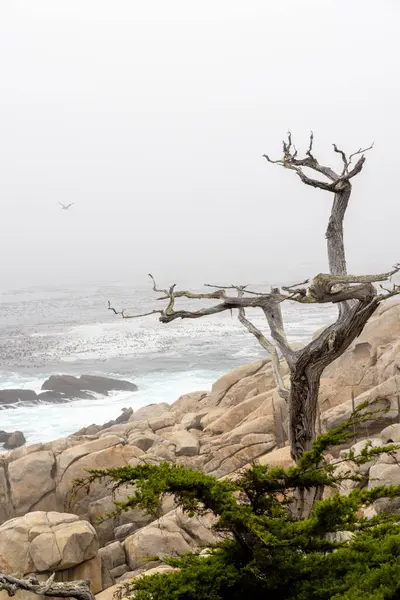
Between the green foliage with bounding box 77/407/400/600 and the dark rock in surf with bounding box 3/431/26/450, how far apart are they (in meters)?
27.1

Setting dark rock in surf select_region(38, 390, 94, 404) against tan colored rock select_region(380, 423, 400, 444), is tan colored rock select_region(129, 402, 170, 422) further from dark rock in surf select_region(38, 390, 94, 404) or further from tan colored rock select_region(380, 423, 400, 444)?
tan colored rock select_region(380, 423, 400, 444)

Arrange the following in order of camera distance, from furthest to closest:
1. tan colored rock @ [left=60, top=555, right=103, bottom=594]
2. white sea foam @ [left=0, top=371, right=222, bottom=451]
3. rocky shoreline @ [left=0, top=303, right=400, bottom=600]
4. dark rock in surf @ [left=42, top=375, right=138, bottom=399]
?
1. dark rock in surf @ [left=42, top=375, right=138, bottom=399]
2. white sea foam @ [left=0, top=371, right=222, bottom=451]
3. tan colored rock @ [left=60, top=555, right=103, bottom=594]
4. rocky shoreline @ [left=0, top=303, right=400, bottom=600]

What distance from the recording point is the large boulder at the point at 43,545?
1547 cm

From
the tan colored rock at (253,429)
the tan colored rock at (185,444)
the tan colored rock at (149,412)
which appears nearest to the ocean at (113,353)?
the tan colored rock at (149,412)

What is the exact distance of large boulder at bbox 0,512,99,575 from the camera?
50.8 ft

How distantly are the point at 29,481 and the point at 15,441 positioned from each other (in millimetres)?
11589

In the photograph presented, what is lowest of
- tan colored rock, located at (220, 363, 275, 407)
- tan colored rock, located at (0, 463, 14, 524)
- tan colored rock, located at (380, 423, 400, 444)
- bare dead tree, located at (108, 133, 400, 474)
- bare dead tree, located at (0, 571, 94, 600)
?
tan colored rock, located at (0, 463, 14, 524)

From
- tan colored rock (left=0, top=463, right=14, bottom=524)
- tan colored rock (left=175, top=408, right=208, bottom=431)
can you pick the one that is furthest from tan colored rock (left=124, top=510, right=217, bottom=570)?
tan colored rock (left=175, top=408, right=208, bottom=431)

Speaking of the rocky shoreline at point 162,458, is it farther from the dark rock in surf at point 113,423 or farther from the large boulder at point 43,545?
the dark rock in surf at point 113,423

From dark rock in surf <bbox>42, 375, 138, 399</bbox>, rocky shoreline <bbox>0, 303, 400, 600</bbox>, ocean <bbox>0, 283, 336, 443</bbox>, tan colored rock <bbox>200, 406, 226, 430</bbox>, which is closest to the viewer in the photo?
rocky shoreline <bbox>0, 303, 400, 600</bbox>

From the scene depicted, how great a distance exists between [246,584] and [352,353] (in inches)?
839

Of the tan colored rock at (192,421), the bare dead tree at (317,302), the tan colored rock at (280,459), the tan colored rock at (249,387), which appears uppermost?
the bare dead tree at (317,302)

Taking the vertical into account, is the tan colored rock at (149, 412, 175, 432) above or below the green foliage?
below

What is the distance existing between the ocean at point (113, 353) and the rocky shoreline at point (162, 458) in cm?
813
